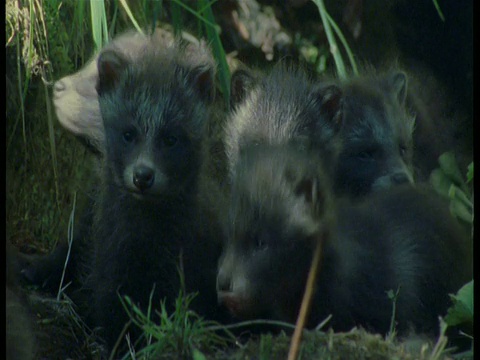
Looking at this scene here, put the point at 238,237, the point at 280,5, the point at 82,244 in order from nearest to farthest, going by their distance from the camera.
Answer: the point at 238,237, the point at 280,5, the point at 82,244

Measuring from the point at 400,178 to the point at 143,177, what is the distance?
835 millimetres

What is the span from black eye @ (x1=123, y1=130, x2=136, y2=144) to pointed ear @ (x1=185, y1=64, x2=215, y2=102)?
0.82ft

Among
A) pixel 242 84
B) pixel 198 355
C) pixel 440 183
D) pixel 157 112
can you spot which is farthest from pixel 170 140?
pixel 440 183

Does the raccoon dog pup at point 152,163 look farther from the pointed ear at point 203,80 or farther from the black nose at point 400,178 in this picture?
the black nose at point 400,178

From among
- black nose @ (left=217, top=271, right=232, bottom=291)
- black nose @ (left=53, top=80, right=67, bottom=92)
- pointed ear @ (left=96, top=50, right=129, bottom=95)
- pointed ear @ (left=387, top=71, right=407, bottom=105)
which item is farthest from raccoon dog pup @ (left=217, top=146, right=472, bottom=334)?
black nose @ (left=53, top=80, right=67, bottom=92)

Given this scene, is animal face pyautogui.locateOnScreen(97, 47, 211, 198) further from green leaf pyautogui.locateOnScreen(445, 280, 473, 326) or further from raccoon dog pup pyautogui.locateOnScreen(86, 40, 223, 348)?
green leaf pyautogui.locateOnScreen(445, 280, 473, 326)

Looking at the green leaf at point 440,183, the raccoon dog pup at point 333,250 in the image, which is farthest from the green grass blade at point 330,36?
the green leaf at point 440,183

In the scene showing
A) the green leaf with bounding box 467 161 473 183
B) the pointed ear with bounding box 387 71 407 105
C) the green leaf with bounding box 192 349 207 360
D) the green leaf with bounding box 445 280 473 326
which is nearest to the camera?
the green leaf with bounding box 192 349 207 360

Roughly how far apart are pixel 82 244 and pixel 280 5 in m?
1.08

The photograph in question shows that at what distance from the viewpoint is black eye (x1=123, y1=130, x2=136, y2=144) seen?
3.18m

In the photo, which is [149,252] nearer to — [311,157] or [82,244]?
[82,244]

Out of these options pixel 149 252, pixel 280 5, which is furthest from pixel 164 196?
pixel 280 5

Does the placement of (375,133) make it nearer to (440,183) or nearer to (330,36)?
(440,183)
